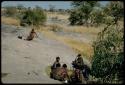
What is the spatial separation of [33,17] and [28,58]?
105ft

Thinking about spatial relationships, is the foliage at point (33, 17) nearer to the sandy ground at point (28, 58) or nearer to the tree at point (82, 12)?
the tree at point (82, 12)

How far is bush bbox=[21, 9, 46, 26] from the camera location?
168ft

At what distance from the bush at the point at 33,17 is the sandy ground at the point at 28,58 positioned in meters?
21.1

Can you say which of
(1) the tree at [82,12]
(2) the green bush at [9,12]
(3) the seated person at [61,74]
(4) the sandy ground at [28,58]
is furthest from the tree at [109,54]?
(2) the green bush at [9,12]

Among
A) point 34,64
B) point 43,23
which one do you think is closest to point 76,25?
point 43,23

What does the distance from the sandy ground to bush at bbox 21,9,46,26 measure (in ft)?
69.2

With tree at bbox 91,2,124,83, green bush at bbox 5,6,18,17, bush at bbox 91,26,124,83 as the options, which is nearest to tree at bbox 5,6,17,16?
green bush at bbox 5,6,18,17

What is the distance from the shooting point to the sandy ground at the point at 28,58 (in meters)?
16.2

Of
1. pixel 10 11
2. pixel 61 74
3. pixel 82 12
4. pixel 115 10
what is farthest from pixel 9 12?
pixel 115 10

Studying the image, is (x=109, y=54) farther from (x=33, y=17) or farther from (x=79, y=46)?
(x=33, y=17)

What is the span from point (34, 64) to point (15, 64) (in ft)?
5.18

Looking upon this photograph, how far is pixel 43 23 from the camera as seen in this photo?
187 feet

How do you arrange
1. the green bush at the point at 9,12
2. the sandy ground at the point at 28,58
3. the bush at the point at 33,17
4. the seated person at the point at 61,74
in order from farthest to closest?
the green bush at the point at 9,12, the bush at the point at 33,17, the seated person at the point at 61,74, the sandy ground at the point at 28,58

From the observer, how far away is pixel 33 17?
53219 mm
